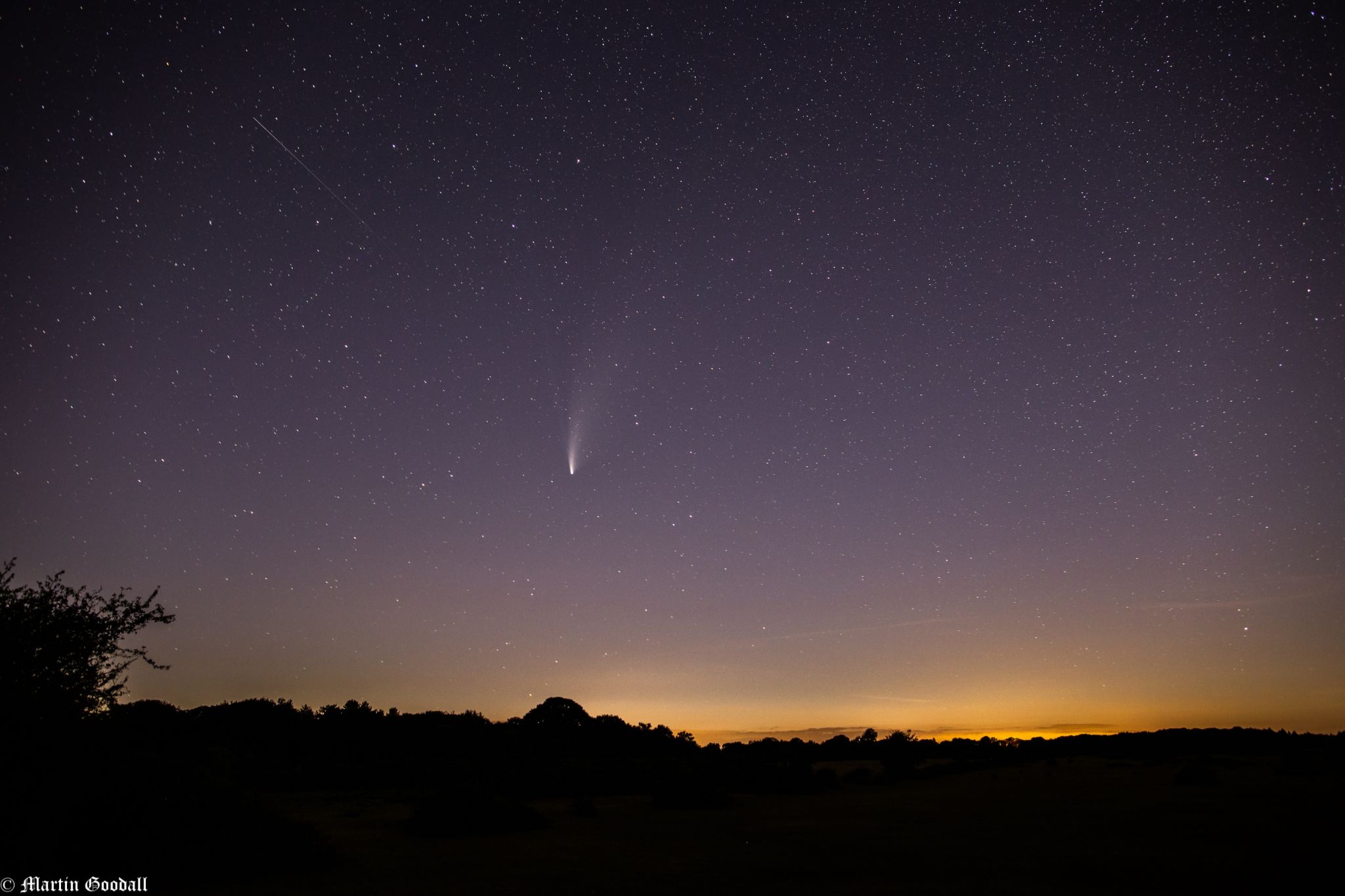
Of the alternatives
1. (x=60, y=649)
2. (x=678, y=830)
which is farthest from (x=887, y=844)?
(x=60, y=649)

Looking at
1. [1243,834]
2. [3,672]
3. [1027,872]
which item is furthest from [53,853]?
[1243,834]

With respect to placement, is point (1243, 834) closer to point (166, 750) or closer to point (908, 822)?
point (908, 822)

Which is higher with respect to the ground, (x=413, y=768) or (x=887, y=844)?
(x=413, y=768)

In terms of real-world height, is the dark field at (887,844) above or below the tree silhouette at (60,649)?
below

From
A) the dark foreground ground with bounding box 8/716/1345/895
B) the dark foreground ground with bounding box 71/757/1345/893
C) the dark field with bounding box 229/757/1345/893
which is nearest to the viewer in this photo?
the dark foreground ground with bounding box 8/716/1345/895

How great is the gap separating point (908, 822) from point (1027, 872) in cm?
635

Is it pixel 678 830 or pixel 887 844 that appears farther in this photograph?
pixel 678 830

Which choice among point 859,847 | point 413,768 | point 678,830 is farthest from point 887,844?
point 413,768

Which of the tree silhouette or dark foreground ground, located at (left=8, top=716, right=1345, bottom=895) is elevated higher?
the tree silhouette

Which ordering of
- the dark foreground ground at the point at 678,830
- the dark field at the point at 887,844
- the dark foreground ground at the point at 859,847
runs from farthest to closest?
the dark field at the point at 887,844
the dark foreground ground at the point at 859,847
the dark foreground ground at the point at 678,830

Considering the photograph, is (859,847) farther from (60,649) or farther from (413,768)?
(413,768)

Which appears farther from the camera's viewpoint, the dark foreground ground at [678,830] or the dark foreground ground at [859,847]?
the dark foreground ground at [859,847]

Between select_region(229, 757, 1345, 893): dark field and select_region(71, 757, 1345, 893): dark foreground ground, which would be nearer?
select_region(71, 757, 1345, 893): dark foreground ground

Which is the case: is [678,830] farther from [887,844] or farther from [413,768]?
[413,768]
